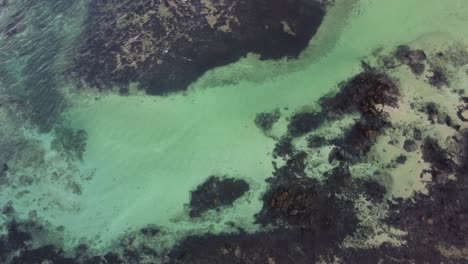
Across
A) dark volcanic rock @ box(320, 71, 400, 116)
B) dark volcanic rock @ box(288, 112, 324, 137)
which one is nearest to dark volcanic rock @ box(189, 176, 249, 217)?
dark volcanic rock @ box(288, 112, 324, 137)

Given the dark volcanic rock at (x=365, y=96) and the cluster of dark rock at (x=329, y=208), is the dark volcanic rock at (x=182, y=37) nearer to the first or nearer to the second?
the dark volcanic rock at (x=365, y=96)

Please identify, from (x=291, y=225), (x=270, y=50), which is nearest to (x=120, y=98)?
(x=270, y=50)

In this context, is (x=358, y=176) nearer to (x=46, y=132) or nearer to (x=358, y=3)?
(x=358, y=3)

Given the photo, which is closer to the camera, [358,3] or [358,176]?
[358,176]

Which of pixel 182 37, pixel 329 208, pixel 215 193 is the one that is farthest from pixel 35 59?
pixel 329 208

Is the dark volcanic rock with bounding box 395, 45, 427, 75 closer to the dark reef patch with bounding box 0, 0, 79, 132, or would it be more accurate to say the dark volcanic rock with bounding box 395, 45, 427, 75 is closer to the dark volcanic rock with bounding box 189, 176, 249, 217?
the dark volcanic rock with bounding box 189, 176, 249, 217

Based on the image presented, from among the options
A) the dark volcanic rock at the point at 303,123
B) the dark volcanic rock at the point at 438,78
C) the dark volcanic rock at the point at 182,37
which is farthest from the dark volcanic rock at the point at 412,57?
the dark volcanic rock at the point at 303,123
